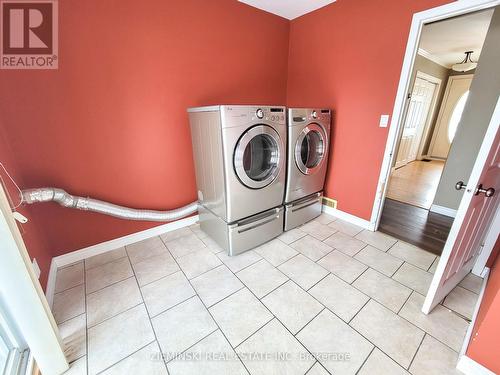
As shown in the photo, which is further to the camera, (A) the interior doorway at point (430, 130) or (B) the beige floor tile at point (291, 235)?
(A) the interior doorway at point (430, 130)

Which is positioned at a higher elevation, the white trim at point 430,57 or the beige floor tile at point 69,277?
the white trim at point 430,57

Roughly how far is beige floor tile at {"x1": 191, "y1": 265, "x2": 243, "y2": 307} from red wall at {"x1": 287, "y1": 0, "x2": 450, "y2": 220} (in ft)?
5.52

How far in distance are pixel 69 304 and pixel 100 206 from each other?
74cm

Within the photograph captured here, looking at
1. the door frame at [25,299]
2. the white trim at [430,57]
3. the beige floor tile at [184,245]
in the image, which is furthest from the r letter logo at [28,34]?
the white trim at [430,57]

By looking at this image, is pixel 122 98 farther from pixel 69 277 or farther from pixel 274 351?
pixel 274 351

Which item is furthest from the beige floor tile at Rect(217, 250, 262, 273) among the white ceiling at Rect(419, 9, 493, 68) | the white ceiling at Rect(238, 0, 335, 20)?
the white ceiling at Rect(419, 9, 493, 68)

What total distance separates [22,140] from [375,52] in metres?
3.08

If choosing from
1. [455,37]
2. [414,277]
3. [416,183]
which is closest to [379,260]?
[414,277]

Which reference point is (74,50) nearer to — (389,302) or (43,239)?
(43,239)

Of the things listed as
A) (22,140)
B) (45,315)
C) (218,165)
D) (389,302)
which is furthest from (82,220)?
(389,302)

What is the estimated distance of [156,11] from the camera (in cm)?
181

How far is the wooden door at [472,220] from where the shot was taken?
1.05 m

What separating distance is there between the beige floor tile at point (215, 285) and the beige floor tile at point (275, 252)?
1.26ft

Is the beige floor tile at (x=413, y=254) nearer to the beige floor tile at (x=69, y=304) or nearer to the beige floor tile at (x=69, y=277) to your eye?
the beige floor tile at (x=69, y=304)
